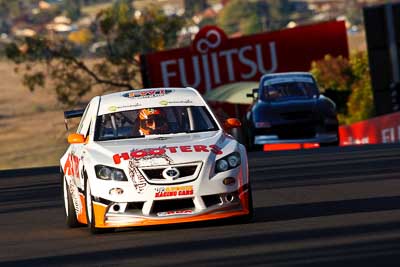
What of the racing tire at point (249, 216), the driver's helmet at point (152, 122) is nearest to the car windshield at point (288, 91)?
the driver's helmet at point (152, 122)

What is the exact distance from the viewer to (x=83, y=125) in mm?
14344

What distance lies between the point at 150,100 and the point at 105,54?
51430 millimetres

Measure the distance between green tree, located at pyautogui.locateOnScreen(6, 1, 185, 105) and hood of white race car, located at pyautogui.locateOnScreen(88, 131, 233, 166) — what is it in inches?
1931

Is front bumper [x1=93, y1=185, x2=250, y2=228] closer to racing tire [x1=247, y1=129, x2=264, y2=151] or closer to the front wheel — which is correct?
the front wheel

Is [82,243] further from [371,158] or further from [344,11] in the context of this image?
[344,11]

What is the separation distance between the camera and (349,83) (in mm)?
69875

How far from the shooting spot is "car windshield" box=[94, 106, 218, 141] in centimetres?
1351

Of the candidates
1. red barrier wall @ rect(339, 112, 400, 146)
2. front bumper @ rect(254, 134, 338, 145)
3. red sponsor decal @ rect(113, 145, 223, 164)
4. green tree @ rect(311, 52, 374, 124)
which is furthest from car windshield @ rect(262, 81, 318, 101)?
green tree @ rect(311, 52, 374, 124)

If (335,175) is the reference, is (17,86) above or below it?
below

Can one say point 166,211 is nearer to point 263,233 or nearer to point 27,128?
point 263,233

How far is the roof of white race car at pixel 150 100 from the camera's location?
13.9 m

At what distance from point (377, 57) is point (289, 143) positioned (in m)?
17.6

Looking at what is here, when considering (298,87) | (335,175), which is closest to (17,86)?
(298,87)

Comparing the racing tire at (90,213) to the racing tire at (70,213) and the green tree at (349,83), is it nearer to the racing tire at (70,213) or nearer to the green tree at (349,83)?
the racing tire at (70,213)
